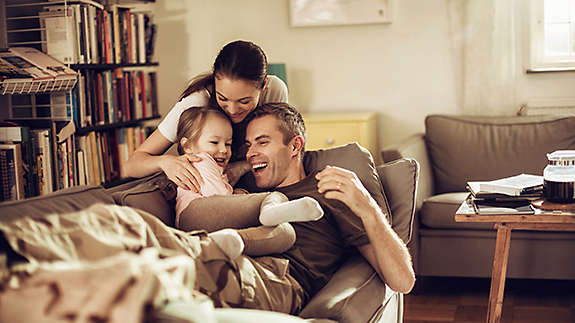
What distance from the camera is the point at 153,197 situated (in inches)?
78.7

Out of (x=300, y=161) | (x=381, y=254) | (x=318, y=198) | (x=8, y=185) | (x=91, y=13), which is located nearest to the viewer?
(x=381, y=254)

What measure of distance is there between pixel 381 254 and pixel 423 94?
2.67 meters

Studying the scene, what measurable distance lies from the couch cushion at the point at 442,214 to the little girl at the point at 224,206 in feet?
4.70

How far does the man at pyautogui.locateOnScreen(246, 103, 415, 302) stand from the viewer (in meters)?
1.88

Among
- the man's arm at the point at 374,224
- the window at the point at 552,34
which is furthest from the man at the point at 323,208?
the window at the point at 552,34

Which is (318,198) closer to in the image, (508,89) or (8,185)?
(8,185)

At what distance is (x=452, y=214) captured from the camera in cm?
327

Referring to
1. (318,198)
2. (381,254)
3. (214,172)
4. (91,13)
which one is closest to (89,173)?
(91,13)

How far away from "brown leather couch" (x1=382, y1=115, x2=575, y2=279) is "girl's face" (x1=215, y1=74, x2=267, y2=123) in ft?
4.20

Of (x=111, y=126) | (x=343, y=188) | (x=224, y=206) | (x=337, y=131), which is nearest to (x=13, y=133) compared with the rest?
(x=111, y=126)

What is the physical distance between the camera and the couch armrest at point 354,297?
A: 1675 mm

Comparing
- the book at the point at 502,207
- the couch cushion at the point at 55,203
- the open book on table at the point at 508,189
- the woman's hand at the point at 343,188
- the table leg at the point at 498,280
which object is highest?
the couch cushion at the point at 55,203

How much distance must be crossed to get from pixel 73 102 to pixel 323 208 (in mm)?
1940

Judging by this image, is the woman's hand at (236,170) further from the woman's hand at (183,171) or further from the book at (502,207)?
the book at (502,207)
